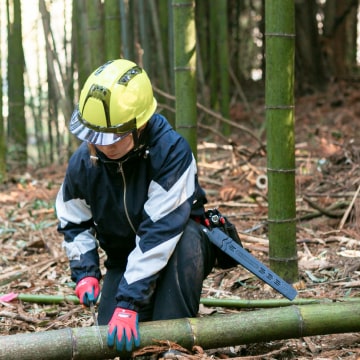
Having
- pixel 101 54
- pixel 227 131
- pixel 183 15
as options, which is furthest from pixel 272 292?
pixel 227 131

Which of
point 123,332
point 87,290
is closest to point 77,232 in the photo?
point 87,290

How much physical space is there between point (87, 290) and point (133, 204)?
15.2 inches

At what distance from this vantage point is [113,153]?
2.79 m

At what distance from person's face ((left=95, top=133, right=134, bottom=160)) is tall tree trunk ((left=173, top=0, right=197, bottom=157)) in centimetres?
125

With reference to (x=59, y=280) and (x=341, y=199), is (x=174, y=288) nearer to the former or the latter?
(x=59, y=280)

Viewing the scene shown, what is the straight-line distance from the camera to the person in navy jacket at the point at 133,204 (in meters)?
2.71

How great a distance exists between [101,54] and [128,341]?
10.0 ft

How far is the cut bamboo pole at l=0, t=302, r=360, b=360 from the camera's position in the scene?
259cm

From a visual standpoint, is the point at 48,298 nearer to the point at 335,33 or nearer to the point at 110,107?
the point at 110,107

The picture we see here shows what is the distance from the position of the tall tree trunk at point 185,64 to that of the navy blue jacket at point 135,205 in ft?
3.33

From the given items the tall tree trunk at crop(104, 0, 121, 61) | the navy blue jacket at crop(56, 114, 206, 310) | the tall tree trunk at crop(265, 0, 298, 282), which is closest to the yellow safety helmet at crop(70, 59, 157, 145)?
the navy blue jacket at crop(56, 114, 206, 310)

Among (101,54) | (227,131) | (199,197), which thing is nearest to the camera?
(199,197)

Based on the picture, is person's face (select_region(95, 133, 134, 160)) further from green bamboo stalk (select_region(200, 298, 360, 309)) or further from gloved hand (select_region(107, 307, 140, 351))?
green bamboo stalk (select_region(200, 298, 360, 309))

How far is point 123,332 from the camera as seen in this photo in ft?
8.52
